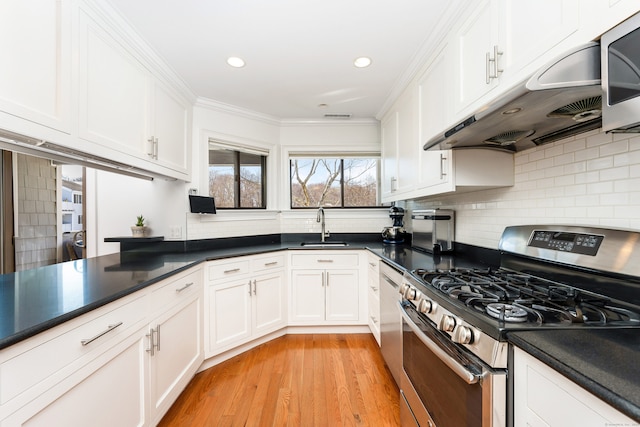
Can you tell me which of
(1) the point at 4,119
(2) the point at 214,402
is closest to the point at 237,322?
(2) the point at 214,402

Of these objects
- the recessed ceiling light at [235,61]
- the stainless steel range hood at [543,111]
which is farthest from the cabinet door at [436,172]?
the recessed ceiling light at [235,61]

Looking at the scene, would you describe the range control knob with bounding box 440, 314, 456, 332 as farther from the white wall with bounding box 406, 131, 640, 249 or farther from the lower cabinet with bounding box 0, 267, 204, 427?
the lower cabinet with bounding box 0, 267, 204, 427

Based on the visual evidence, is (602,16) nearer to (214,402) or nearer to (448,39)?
(448,39)

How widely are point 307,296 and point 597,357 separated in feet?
7.95

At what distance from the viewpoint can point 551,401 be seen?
2.26ft

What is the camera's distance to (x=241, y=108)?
3.05 metres

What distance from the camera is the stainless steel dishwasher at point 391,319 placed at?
6.13ft

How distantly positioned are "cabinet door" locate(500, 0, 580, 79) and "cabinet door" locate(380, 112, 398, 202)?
1.52m

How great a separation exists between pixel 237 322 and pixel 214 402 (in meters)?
0.66

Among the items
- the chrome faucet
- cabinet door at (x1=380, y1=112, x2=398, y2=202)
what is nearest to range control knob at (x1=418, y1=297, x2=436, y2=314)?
cabinet door at (x1=380, y1=112, x2=398, y2=202)

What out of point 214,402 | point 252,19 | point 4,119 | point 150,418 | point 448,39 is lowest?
point 214,402

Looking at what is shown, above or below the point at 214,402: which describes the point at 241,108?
above

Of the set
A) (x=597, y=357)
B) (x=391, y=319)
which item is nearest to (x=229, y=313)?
(x=391, y=319)

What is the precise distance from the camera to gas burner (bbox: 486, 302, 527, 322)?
2.84 feet
